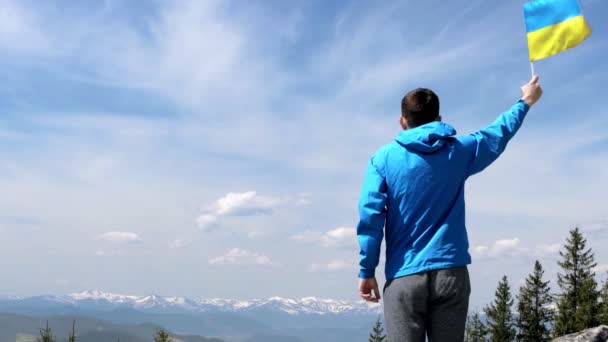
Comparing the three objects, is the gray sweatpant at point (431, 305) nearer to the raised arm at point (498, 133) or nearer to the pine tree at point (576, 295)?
the raised arm at point (498, 133)

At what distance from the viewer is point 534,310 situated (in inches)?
1930

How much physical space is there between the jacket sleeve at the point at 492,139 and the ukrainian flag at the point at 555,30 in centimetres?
63

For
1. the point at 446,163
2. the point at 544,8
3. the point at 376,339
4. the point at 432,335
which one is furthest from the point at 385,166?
the point at 376,339

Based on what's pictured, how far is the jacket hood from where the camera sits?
13.5 feet

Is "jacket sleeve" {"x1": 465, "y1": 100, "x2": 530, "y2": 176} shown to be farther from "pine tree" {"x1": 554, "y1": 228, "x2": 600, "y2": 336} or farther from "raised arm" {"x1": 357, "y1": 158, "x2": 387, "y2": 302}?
"pine tree" {"x1": 554, "y1": 228, "x2": 600, "y2": 336}

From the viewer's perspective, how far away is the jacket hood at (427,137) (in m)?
4.12

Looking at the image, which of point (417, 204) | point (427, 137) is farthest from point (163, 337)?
point (427, 137)

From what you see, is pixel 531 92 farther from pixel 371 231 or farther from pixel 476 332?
pixel 476 332

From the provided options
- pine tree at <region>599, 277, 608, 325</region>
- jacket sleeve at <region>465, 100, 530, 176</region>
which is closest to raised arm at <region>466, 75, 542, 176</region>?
jacket sleeve at <region>465, 100, 530, 176</region>

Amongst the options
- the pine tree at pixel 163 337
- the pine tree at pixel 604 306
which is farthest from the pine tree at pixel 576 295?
the pine tree at pixel 163 337

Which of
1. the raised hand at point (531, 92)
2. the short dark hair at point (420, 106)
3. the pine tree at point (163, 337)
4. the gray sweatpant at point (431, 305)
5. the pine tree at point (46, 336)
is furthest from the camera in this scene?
the pine tree at point (163, 337)

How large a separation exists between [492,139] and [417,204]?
2.75ft

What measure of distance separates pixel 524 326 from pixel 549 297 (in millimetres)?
3337

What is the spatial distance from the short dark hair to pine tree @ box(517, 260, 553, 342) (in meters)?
48.3
